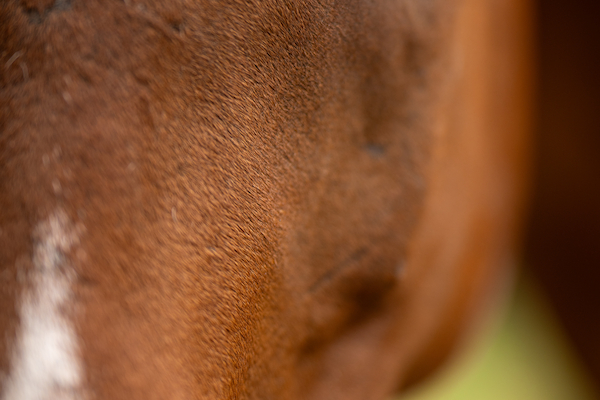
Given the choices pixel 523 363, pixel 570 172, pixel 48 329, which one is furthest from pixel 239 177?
pixel 523 363

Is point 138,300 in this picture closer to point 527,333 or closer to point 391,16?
point 391,16

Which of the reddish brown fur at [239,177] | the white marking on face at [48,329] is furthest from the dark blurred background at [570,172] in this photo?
the white marking on face at [48,329]

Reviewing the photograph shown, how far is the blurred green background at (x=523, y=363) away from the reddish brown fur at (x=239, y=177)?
0.70m

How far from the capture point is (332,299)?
356 millimetres

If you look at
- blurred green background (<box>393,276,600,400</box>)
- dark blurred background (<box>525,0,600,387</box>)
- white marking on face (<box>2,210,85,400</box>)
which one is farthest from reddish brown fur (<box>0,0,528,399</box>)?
blurred green background (<box>393,276,600,400</box>)

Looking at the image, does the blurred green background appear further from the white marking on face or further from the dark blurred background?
the white marking on face

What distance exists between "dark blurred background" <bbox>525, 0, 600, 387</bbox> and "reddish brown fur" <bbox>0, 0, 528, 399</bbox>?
355 millimetres

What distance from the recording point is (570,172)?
0.77 meters

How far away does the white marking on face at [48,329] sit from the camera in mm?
175

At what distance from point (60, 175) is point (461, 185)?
359 millimetres

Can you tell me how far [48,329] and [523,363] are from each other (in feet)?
3.66

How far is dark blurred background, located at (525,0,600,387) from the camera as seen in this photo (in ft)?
2.31

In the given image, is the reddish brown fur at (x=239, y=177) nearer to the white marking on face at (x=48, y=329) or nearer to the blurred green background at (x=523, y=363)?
the white marking on face at (x=48, y=329)

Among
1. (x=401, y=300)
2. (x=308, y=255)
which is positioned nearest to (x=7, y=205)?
(x=308, y=255)
